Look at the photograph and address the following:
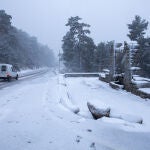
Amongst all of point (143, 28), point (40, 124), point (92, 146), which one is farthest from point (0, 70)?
point (143, 28)

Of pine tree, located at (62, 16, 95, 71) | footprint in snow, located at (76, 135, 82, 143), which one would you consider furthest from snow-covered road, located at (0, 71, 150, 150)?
pine tree, located at (62, 16, 95, 71)

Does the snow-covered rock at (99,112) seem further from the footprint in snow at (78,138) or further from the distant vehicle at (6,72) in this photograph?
the distant vehicle at (6,72)

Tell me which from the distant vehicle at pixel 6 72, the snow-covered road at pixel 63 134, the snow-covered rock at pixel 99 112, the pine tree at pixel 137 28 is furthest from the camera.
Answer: the pine tree at pixel 137 28

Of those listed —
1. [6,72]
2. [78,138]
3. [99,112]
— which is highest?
[6,72]

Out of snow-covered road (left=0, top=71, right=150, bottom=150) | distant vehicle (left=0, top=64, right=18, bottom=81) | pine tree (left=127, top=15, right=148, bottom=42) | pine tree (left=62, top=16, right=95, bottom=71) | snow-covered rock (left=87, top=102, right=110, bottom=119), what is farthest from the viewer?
pine tree (left=62, top=16, right=95, bottom=71)

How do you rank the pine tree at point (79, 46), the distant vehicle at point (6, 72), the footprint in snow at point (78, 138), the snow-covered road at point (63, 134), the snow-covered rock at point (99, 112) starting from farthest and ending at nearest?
the pine tree at point (79, 46) < the distant vehicle at point (6, 72) < the snow-covered rock at point (99, 112) < the footprint in snow at point (78, 138) < the snow-covered road at point (63, 134)

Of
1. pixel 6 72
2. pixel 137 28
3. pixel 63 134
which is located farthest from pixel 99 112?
pixel 137 28

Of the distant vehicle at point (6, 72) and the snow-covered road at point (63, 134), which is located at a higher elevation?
the distant vehicle at point (6, 72)

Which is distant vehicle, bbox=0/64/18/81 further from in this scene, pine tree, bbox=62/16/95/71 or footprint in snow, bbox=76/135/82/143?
pine tree, bbox=62/16/95/71

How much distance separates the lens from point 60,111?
870 centimetres

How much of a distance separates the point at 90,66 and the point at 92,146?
165 ft

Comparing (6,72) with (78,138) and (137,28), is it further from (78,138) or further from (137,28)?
(137,28)

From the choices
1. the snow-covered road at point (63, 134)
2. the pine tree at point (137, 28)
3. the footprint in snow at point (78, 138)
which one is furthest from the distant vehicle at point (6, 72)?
the pine tree at point (137, 28)

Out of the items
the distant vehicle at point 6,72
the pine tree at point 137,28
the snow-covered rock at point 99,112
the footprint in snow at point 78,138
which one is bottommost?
the footprint in snow at point 78,138
